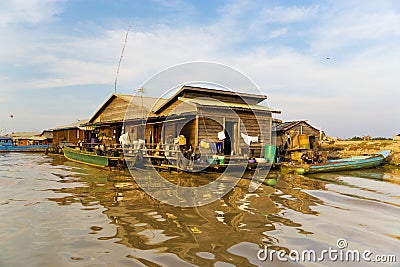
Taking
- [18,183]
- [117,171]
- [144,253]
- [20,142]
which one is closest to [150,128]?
[117,171]

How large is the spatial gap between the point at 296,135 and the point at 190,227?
17.0 meters

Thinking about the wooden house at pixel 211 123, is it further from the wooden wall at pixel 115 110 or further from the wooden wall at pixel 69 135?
the wooden wall at pixel 69 135

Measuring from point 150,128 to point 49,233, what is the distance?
15.1 metres

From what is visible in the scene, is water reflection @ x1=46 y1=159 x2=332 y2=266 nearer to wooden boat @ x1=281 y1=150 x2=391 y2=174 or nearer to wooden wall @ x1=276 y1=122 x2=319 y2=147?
wooden boat @ x1=281 y1=150 x2=391 y2=174

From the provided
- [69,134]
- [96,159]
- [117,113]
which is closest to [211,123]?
[96,159]

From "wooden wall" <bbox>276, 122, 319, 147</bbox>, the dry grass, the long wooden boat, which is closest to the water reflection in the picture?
the long wooden boat

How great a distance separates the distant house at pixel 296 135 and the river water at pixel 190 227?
9.19 meters

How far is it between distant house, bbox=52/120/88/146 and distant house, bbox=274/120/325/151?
19899 mm

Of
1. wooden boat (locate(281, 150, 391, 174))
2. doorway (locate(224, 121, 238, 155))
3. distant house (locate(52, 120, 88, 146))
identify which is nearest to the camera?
wooden boat (locate(281, 150, 391, 174))

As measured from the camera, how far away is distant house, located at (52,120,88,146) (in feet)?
109

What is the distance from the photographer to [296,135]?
72.3ft

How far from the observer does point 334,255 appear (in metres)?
5.36

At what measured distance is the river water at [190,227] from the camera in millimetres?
5105

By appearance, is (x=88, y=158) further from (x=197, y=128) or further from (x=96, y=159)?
(x=197, y=128)
